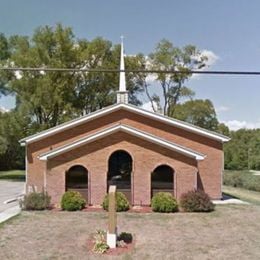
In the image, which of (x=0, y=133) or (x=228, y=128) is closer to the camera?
(x=0, y=133)

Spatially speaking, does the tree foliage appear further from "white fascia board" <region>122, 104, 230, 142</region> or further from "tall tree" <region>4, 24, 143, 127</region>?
"white fascia board" <region>122, 104, 230, 142</region>

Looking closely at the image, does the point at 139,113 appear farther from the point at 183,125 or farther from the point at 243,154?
the point at 243,154

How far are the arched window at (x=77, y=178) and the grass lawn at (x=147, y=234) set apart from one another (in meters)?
2.64

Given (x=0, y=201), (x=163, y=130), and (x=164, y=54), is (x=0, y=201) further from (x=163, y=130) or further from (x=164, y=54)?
(x=164, y=54)

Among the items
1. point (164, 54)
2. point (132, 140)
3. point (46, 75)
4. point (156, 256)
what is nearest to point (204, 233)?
point (156, 256)

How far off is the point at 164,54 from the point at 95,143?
113 feet

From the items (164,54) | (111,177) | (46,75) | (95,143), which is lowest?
(111,177)

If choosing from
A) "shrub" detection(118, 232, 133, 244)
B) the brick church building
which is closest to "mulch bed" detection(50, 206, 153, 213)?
the brick church building

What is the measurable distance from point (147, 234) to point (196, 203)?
571 centimetres

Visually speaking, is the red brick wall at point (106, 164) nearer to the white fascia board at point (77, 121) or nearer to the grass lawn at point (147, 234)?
the grass lawn at point (147, 234)

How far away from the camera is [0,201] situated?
961 inches

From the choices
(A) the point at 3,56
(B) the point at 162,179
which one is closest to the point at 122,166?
(B) the point at 162,179

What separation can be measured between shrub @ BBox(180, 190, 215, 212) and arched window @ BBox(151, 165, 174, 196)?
1618mm

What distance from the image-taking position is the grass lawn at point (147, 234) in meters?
12.1
